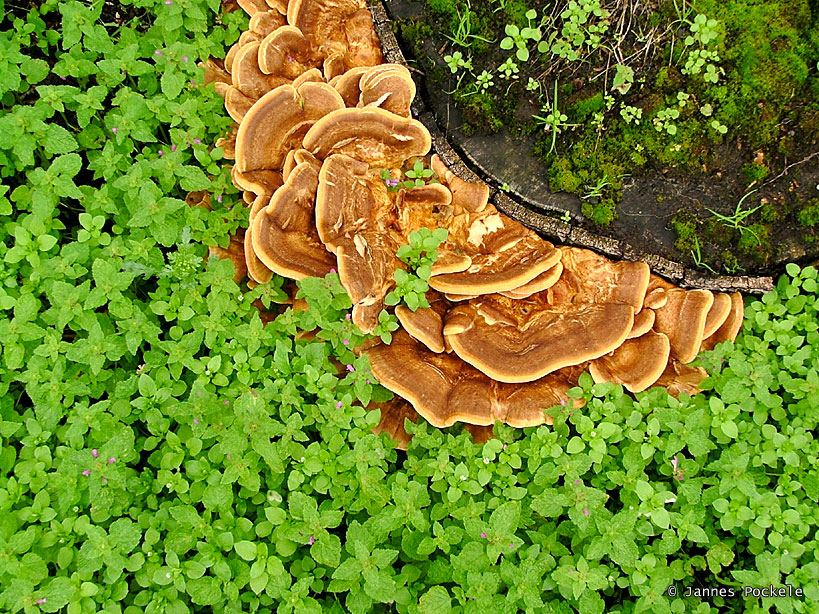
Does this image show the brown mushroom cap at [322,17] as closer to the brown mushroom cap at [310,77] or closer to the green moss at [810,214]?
the brown mushroom cap at [310,77]

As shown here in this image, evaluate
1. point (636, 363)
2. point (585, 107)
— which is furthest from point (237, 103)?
point (636, 363)

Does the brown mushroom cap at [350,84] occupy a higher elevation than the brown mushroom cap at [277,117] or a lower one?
higher

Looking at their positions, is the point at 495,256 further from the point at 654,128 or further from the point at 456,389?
the point at 654,128

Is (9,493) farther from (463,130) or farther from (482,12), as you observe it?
(482,12)

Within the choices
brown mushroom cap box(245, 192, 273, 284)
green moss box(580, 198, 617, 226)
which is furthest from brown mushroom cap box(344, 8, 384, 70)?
green moss box(580, 198, 617, 226)

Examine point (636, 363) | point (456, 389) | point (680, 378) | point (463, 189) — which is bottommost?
point (456, 389)

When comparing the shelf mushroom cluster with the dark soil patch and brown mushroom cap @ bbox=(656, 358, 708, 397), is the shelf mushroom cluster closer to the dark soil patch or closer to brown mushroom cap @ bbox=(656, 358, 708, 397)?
brown mushroom cap @ bbox=(656, 358, 708, 397)

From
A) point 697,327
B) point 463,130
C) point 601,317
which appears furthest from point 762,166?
point 463,130

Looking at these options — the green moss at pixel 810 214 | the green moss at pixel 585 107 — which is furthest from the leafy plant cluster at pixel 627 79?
the green moss at pixel 810 214
